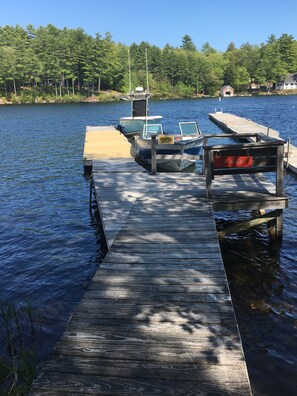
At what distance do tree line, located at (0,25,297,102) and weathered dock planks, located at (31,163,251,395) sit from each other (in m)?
78.9

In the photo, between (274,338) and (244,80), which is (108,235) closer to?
(274,338)

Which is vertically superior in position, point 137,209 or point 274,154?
point 274,154

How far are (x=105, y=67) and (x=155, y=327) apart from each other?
10691cm

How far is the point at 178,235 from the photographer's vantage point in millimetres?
6773

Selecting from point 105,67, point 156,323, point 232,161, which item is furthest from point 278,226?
point 105,67

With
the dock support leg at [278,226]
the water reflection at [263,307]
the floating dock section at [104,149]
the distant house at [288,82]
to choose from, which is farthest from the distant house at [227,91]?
the dock support leg at [278,226]

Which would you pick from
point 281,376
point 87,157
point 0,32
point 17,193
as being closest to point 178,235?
point 281,376

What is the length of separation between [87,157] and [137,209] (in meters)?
10.0

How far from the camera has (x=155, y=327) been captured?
4043mm

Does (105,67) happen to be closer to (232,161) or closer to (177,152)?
(177,152)

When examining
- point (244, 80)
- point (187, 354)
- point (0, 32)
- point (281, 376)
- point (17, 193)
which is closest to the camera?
point (187, 354)

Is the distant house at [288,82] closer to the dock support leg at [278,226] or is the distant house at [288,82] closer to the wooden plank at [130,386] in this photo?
the dock support leg at [278,226]

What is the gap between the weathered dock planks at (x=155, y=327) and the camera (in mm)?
3238

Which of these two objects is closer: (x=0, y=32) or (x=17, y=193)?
(x=17, y=193)
